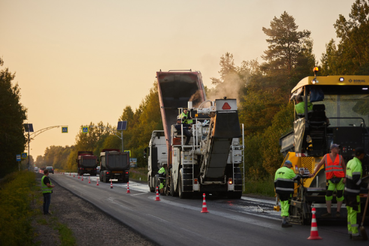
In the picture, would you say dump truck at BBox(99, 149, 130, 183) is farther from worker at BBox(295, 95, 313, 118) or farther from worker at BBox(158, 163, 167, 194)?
worker at BBox(295, 95, 313, 118)

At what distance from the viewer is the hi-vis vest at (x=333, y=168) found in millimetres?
10898

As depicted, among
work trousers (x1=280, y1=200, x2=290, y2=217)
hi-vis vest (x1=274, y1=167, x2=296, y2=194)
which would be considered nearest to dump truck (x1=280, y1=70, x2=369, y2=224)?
hi-vis vest (x1=274, y1=167, x2=296, y2=194)

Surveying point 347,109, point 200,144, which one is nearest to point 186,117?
point 200,144

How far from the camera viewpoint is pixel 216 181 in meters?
21.8

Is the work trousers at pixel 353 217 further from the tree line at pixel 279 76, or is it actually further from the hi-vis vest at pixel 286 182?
the tree line at pixel 279 76

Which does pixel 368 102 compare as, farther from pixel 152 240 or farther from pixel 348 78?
pixel 152 240

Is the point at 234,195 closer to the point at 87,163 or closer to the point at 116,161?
the point at 116,161

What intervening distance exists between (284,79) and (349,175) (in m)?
52.3

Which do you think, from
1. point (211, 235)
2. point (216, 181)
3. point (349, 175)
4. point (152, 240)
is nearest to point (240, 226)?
point (211, 235)

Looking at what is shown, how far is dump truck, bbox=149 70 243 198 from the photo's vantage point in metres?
19.5

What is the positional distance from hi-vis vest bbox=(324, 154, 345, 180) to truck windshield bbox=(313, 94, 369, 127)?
124cm

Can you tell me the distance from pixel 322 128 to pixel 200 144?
406 inches

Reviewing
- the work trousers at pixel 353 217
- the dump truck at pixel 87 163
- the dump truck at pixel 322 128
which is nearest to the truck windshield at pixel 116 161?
the dump truck at pixel 87 163

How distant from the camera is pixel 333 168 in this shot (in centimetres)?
1095
